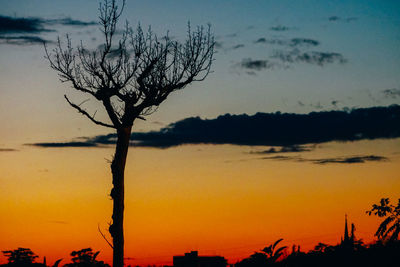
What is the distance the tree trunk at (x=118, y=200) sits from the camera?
70.7 feet

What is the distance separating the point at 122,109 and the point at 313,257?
887 centimetres

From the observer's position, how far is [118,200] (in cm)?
2164

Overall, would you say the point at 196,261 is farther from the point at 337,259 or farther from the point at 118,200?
Result: the point at 337,259

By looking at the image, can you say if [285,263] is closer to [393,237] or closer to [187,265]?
[187,265]

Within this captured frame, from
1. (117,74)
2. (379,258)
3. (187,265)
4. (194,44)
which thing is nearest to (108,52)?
(117,74)

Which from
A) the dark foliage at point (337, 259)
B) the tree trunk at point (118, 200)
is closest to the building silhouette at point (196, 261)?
the tree trunk at point (118, 200)

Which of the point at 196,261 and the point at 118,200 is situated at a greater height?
the point at 118,200

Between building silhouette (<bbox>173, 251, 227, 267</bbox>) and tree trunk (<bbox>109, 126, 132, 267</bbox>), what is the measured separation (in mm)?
1993

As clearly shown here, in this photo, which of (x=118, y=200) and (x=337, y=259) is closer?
(x=337, y=259)

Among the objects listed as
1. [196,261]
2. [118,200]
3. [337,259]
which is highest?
[118,200]

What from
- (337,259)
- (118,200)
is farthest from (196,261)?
(337,259)

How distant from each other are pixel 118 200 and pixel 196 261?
11.9ft

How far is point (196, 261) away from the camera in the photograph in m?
22.4

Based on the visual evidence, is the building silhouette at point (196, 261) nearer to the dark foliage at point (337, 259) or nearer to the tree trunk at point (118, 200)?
the tree trunk at point (118, 200)
